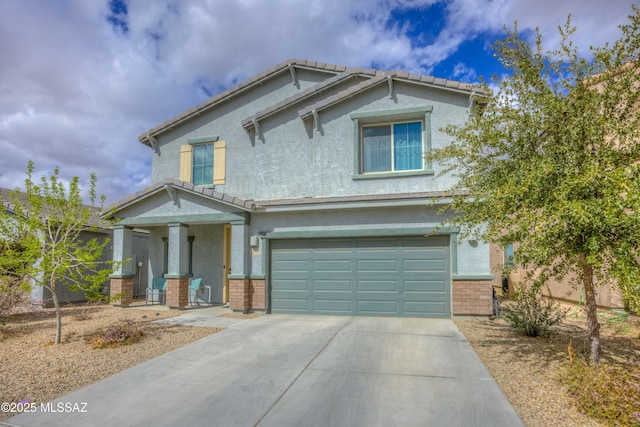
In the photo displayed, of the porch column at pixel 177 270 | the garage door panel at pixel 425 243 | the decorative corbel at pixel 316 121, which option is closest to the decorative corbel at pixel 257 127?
the decorative corbel at pixel 316 121

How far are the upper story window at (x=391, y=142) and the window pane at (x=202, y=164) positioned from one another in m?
5.84

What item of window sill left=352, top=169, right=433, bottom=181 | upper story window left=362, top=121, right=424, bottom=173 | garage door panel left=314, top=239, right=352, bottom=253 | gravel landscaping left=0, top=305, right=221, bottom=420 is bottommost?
gravel landscaping left=0, top=305, right=221, bottom=420

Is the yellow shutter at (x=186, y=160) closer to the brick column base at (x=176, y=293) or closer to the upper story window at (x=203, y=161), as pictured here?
the upper story window at (x=203, y=161)

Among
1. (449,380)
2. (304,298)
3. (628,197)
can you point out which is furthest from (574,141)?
(304,298)

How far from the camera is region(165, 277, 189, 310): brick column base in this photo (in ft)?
39.1

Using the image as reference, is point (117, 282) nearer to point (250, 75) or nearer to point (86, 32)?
point (86, 32)

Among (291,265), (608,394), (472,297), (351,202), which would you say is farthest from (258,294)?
(608,394)

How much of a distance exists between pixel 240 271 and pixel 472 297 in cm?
659

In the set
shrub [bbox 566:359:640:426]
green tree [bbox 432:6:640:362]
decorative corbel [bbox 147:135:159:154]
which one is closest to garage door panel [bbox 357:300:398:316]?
green tree [bbox 432:6:640:362]

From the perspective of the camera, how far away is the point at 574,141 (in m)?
5.48

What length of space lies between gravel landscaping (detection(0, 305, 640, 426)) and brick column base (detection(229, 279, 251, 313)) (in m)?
2.12

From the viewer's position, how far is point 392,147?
11266 millimetres

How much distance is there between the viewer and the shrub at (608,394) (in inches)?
156

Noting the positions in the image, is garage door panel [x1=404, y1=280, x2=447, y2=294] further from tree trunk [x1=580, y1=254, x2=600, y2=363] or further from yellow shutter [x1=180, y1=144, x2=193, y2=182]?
yellow shutter [x1=180, y1=144, x2=193, y2=182]
